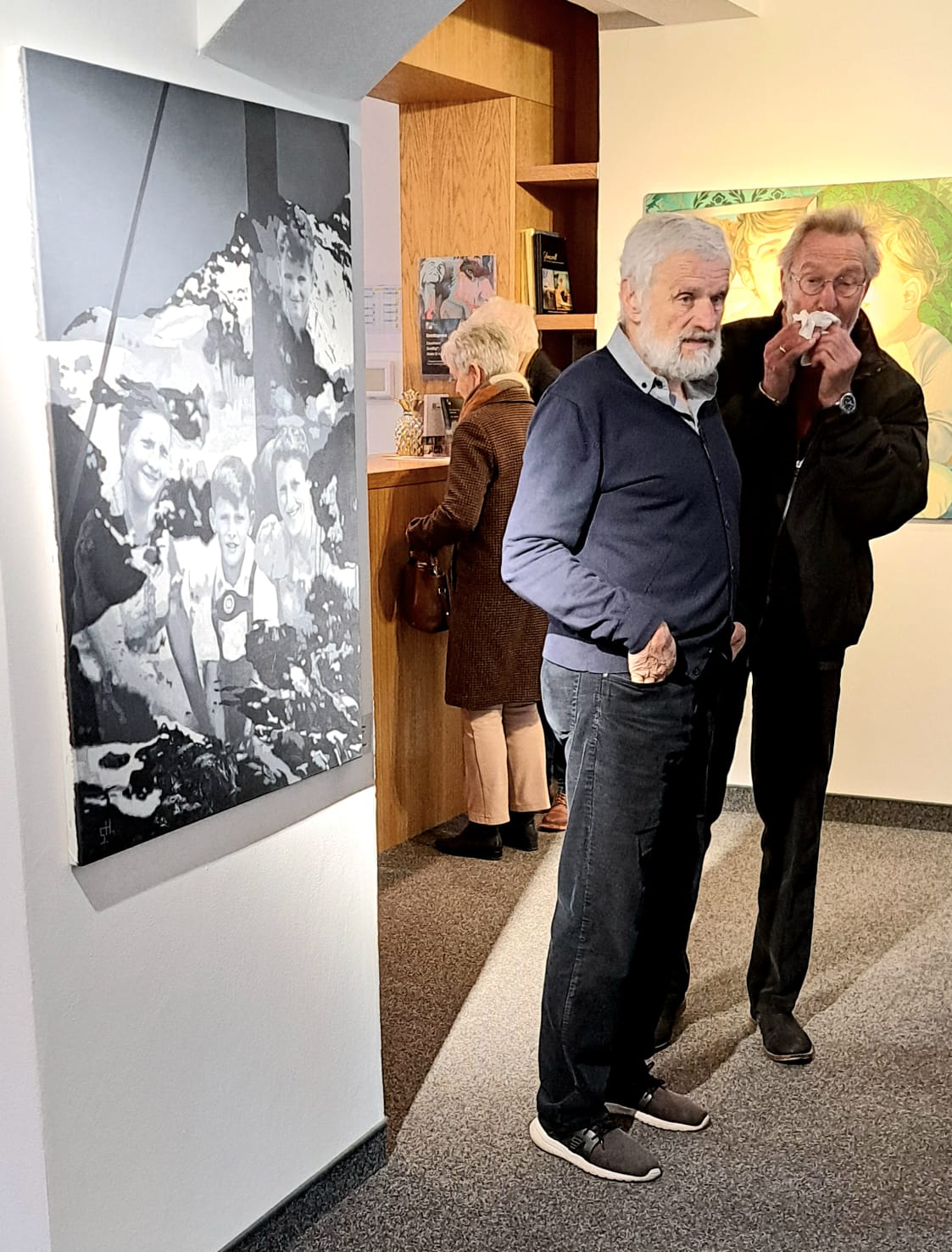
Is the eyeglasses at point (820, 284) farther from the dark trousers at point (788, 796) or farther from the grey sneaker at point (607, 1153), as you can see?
the grey sneaker at point (607, 1153)

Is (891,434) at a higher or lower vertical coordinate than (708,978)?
higher

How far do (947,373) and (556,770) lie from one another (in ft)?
6.05

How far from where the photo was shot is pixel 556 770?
16.0ft

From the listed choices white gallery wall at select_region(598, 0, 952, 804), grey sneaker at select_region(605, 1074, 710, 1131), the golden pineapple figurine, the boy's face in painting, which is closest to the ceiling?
white gallery wall at select_region(598, 0, 952, 804)

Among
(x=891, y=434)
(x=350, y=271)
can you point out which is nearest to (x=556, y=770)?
(x=891, y=434)

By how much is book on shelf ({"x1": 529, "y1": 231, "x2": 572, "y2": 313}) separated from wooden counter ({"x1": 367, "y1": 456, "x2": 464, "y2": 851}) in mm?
836

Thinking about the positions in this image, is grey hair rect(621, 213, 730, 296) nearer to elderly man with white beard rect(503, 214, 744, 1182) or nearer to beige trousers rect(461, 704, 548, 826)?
elderly man with white beard rect(503, 214, 744, 1182)

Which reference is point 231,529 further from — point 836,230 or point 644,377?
point 836,230

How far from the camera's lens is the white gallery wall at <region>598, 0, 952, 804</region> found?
4219 mm

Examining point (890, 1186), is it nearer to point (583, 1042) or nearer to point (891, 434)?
point (583, 1042)

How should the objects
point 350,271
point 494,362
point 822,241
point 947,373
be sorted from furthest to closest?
point 947,373, point 494,362, point 822,241, point 350,271

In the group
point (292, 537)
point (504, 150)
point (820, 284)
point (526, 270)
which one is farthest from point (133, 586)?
point (504, 150)

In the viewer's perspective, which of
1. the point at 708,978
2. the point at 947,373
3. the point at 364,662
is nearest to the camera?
the point at 364,662

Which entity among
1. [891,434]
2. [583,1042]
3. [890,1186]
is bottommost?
[890,1186]
